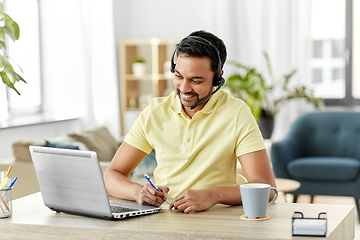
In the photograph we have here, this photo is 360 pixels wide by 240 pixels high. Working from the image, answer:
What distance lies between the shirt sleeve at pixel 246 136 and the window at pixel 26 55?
326 centimetres

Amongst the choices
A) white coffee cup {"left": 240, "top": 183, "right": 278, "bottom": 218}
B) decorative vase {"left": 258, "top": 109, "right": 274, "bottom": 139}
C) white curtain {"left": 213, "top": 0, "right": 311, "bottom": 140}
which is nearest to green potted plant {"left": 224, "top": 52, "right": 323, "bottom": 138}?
decorative vase {"left": 258, "top": 109, "right": 274, "bottom": 139}

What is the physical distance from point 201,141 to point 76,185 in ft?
1.49

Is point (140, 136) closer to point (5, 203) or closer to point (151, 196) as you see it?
point (151, 196)

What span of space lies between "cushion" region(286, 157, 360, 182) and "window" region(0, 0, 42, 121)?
248 cm

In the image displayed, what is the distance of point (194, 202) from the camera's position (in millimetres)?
1360

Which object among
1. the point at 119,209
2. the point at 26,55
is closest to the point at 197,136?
the point at 119,209

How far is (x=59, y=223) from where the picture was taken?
1291 mm

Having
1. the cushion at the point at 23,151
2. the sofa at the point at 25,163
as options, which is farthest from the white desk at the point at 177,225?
the cushion at the point at 23,151

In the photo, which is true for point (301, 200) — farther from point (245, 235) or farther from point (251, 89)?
point (245, 235)

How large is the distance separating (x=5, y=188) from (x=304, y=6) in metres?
4.46

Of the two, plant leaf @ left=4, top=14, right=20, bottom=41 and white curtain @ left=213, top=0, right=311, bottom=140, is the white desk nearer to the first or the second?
plant leaf @ left=4, top=14, right=20, bottom=41

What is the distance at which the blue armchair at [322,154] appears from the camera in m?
3.94

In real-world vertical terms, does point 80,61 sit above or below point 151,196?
above

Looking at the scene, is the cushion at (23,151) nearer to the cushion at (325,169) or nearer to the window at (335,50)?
the cushion at (325,169)
